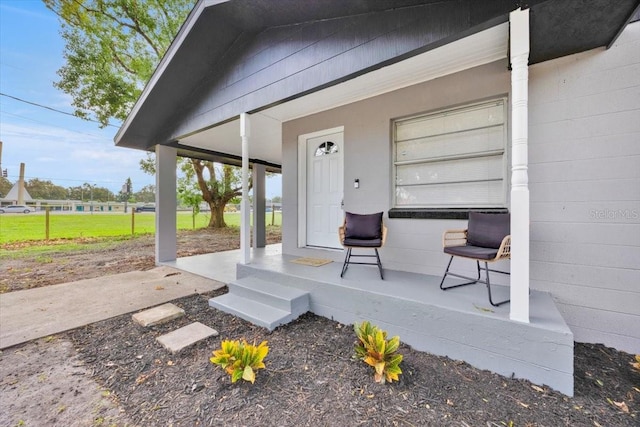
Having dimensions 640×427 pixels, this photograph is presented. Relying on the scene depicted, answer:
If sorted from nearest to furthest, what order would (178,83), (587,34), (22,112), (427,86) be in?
(587,34), (427,86), (178,83), (22,112)

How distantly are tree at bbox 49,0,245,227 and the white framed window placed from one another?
9219mm

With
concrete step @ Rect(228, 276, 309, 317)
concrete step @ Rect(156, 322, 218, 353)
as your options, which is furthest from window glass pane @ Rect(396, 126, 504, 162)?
concrete step @ Rect(156, 322, 218, 353)

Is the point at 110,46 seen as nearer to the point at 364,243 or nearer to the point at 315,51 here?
the point at 315,51

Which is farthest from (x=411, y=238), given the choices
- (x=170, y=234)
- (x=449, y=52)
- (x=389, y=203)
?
(x=170, y=234)

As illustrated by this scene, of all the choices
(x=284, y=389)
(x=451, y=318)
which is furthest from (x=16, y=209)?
(x=451, y=318)

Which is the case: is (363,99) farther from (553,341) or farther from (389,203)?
(553,341)

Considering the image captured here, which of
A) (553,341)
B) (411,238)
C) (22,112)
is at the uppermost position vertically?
(22,112)

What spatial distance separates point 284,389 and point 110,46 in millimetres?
11490

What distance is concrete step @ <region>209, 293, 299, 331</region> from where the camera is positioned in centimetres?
255

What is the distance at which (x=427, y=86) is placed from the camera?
3.14 m

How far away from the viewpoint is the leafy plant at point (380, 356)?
1.72 meters

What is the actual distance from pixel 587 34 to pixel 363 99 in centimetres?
221

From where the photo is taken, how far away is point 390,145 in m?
3.47

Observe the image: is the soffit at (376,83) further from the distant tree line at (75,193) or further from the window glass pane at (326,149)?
the distant tree line at (75,193)
